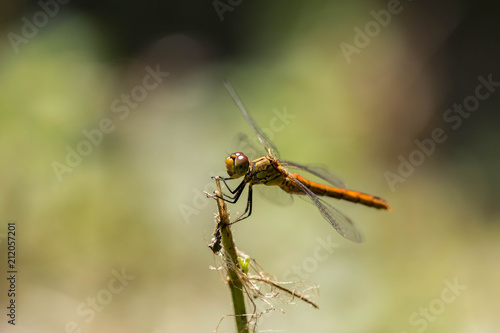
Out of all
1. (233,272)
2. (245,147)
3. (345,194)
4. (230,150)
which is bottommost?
(233,272)

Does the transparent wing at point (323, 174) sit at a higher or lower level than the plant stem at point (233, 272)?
higher

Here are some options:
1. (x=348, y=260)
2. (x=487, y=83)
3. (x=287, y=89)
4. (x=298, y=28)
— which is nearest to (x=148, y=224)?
(x=348, y=260)

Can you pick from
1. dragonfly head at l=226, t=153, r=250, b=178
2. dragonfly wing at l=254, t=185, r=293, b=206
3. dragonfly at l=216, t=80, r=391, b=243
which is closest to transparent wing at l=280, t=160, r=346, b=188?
dragonfly at l=216, t=80, r=391, b=243

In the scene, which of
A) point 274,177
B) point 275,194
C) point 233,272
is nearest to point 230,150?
point 275,194

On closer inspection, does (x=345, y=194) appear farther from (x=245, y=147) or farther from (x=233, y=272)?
(x=233, y=272)

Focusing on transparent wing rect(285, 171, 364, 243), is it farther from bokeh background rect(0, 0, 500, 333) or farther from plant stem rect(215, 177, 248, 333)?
plant stem rect(215, 177, 248, 333)

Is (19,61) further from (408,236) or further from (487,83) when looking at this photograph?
(487,83)

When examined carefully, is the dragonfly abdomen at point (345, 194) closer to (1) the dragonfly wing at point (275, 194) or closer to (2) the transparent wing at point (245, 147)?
(1) the dragonfly wing at point (275, 194)

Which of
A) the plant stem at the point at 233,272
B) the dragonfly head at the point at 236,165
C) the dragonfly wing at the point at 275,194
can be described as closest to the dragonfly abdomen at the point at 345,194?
the dragonfly wing at the point at 275,194

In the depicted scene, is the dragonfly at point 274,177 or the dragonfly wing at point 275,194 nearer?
the dragonfly at point 274,177
